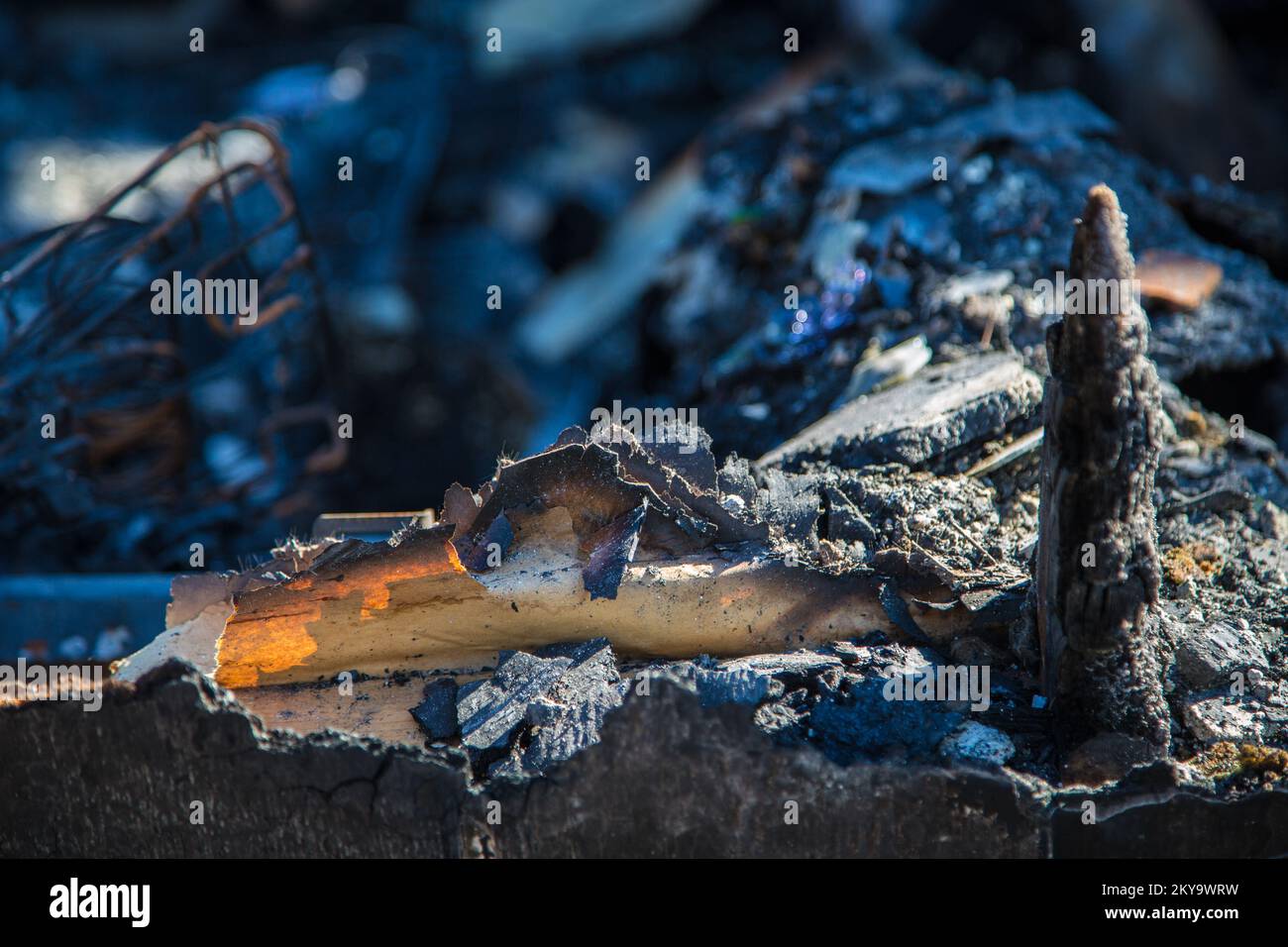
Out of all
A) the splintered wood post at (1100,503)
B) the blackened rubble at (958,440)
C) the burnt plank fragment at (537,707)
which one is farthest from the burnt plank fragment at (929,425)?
the burnt plank fragment at (537,707)

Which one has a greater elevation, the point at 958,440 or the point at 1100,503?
the point at 958,440

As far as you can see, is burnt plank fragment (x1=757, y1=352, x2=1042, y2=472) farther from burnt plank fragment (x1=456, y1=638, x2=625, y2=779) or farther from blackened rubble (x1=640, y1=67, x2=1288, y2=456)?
burnt plank fragment (x1=456, y1=638, x2=625, y2=779)

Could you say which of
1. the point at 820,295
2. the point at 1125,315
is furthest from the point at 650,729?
the point at 820,295

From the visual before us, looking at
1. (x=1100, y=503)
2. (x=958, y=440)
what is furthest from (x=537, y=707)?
(x=958, y=440)

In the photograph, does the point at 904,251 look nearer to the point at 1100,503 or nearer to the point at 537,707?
the point at 1100,503

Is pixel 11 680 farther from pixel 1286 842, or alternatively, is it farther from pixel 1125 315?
pixel 1286 842

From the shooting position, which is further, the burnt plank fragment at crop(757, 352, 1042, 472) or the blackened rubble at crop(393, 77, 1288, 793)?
the burnt plank fragment at crop(757, 352, 1042, 472)

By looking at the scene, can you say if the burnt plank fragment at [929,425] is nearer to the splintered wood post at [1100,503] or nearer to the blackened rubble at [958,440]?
the blackened rubble at [958,440]

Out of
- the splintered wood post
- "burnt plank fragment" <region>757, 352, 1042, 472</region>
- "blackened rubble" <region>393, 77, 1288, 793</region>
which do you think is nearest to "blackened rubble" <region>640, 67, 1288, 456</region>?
"blackened rubble" <region>393, 77, 1288, 793</region>
